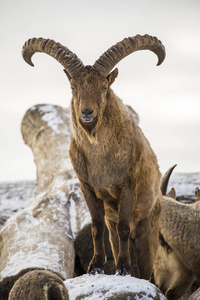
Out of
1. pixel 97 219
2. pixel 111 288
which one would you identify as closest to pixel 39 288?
pixel 111 288

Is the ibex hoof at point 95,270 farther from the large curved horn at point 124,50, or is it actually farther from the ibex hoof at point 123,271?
the large curved horn at point 124,50

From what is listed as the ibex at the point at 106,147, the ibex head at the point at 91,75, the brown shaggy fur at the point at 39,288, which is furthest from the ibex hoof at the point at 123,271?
the ibex head at the point at 91,75

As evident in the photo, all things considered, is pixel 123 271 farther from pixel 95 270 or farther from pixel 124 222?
pixel 124 222

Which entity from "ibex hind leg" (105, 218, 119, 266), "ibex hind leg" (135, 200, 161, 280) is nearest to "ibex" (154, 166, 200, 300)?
"ibex hind leg" (135, 200, 161, 280)

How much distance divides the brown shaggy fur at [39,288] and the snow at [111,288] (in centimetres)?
73

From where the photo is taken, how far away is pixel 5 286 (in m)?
7.66

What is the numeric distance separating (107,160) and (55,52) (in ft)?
4.58

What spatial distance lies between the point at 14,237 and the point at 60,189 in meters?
1.40

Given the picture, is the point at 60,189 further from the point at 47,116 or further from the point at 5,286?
the point at 47,116

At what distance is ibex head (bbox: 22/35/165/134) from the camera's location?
5676 mm

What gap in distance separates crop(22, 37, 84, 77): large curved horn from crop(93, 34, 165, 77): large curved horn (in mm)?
225

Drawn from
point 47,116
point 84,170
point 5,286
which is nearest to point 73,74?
point 84,170

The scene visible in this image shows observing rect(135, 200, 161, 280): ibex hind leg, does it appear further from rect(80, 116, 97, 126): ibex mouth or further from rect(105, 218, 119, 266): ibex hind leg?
rect(80, 116, 97, 126): ibex mouth

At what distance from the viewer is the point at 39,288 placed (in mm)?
4633
